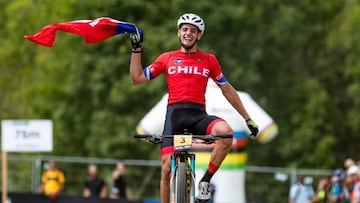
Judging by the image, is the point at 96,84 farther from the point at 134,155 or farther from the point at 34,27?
the point at 34,27

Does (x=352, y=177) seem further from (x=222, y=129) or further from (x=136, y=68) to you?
(x=136, y=68)

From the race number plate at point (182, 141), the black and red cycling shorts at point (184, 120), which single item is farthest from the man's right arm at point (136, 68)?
the race number plate at point (182, 141)

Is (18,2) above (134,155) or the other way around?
above

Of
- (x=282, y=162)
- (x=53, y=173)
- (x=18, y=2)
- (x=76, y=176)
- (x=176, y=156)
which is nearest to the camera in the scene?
(x=176, y=156)

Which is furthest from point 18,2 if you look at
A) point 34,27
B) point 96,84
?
point 96,84

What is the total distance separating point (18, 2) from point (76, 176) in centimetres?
1700

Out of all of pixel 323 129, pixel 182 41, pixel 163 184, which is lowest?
pixel 163 184

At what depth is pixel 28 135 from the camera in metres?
25.6

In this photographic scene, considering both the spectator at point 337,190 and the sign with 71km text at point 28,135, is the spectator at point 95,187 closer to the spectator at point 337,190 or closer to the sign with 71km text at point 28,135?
the sign with 71km text at point 28,135

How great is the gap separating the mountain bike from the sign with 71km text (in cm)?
1181

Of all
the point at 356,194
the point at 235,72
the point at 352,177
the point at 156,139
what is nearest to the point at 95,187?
the point at 352,177

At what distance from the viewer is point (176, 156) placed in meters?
13.9

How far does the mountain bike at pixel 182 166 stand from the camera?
1366 cm

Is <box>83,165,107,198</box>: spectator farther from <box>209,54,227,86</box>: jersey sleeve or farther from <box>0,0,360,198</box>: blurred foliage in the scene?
<box>209,54,227,86</box>: jersey sleeve
